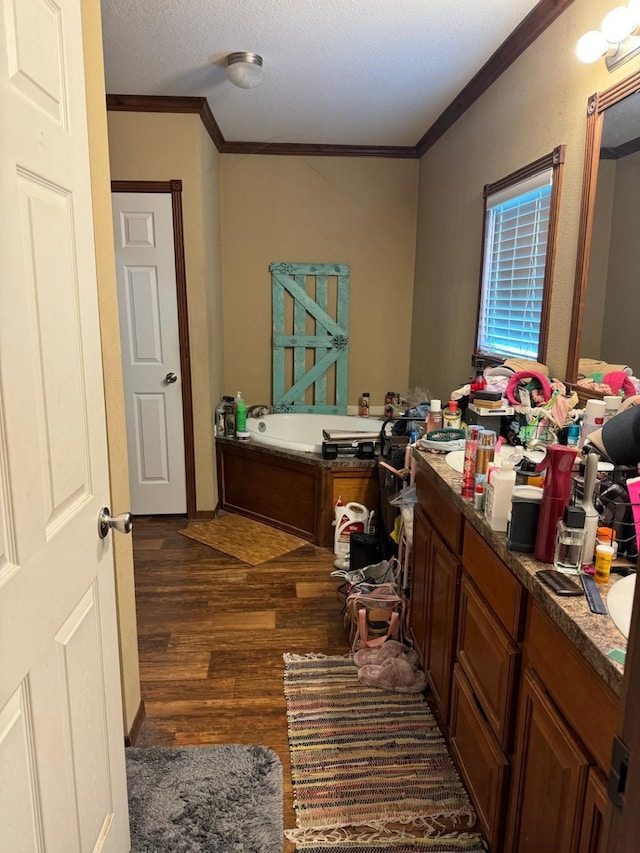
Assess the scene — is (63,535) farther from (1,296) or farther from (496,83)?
(496,83)

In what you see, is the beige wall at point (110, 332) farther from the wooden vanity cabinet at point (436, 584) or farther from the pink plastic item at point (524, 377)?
the pink plastic item at point (524, 377)

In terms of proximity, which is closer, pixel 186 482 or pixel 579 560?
pixel 579 560

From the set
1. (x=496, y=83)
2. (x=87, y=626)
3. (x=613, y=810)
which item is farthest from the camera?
(x=496, y=83)

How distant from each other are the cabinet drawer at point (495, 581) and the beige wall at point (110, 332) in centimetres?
103

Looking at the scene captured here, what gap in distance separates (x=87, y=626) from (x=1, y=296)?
69cm

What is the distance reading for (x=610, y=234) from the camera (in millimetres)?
1878

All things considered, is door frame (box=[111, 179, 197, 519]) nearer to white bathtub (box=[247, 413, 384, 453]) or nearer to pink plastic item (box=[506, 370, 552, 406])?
white bathtub (box=[247, 413, 384, 453])

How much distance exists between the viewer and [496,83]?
2752 millimetres

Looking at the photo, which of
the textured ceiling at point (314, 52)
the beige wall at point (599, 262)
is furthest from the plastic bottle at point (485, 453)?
the textured ceiling at point (314, 52)

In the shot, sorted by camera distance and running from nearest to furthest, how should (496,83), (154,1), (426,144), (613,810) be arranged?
1. (613,810)
2. (154,1)
3. (496,83)
4. (426,144)

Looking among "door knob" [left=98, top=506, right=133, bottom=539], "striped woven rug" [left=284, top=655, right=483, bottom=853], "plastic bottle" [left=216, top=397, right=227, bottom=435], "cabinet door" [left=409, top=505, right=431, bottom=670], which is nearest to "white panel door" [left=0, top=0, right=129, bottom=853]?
"door knob" [left=98, top=506, right=133, bottom=539]

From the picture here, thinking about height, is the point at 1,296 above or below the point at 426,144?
below

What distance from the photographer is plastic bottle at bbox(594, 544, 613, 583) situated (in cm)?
113

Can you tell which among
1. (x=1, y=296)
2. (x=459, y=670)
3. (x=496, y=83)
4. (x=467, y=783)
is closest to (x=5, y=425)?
(x=1, y=296)
